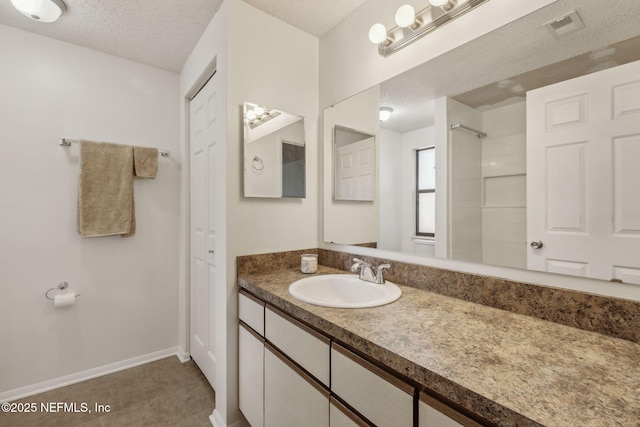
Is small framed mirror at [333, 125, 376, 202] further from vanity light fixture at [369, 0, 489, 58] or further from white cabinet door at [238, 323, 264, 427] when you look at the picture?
white cabinet door at [238, 323, 264, 427]

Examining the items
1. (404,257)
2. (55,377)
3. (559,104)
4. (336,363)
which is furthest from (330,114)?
(55,377)

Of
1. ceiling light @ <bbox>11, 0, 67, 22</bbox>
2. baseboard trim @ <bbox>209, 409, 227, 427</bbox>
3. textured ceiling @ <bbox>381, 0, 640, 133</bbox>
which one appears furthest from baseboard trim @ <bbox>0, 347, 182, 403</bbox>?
textured ceiling @ <bbox>381, 0, 640, 133</bbox>

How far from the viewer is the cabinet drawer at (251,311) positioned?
1.30m

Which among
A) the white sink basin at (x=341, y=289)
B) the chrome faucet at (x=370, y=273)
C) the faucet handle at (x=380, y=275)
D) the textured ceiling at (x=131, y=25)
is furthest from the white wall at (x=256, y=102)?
the faucet handle at (x=380, y=275)

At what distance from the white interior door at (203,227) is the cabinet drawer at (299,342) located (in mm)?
711

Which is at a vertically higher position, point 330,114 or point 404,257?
point 330,114

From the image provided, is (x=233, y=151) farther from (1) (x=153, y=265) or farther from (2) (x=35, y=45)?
(2) (x=35, y=45)

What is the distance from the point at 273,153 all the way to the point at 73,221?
1606 mm

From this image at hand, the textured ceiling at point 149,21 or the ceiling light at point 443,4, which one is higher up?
the textured ceiling at point 149,21

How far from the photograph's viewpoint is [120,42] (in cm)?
196

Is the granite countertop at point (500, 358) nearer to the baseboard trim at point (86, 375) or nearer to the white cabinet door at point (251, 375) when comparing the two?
the white cabinet door at point (251, 375)

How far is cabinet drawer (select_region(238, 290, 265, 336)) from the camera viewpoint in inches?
51.1

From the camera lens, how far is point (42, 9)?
1.52 metres

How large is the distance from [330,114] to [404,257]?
1017 mm
